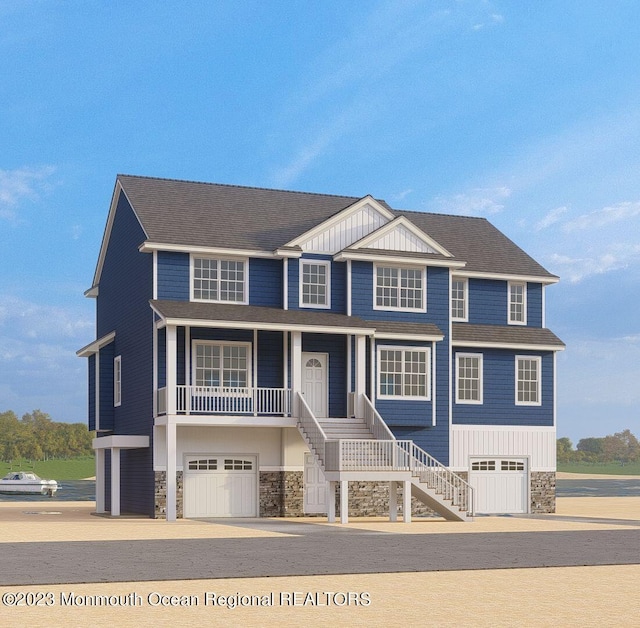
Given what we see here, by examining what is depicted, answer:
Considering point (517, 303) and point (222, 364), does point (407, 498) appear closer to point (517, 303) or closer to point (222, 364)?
point (222, 364)

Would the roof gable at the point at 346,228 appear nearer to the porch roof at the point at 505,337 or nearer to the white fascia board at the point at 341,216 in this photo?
the white fascia board at the point at 341,216

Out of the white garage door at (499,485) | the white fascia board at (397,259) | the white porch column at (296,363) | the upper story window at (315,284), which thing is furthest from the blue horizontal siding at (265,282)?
the white garage door at (499,485)

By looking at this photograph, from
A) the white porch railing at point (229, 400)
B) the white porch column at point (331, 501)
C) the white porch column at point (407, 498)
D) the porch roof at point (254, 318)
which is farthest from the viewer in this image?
the white porch railing at point (229, 400)

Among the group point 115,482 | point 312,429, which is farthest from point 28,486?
point 312,429

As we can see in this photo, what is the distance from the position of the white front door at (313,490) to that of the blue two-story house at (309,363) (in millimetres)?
71

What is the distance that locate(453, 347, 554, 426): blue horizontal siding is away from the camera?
1593 inches

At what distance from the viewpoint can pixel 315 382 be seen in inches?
1469

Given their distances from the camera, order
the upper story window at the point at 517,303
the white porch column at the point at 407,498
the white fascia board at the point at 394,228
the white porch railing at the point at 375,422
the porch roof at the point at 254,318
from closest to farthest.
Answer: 1. the white porch column at the point at 407,498
2. the porch roof at the point at 254,318
3. the white porch railing at the point at 375,422
4. the white fascia board at the point at 394,228
5. the upper story window at the point at 517,303

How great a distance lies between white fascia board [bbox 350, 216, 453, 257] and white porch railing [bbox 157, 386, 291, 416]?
5.65 metres

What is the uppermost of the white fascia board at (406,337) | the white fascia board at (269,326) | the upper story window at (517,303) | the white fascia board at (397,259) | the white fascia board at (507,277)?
the white fascia board at (397,259)

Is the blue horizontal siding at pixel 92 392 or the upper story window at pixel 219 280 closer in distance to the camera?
the upper story window at pixel 219 280

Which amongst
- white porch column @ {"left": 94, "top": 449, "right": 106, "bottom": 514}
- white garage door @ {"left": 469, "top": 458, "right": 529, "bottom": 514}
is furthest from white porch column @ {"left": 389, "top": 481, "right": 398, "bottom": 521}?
white porch column @ {"left": 94, "top": 449, "right": 106, "bottom": 514}

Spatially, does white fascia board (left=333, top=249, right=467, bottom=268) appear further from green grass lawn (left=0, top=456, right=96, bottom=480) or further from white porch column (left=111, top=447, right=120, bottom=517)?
green grass lawn (left=0, top=456, right=96, bottom=480)

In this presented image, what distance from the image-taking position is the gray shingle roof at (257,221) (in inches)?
1470
